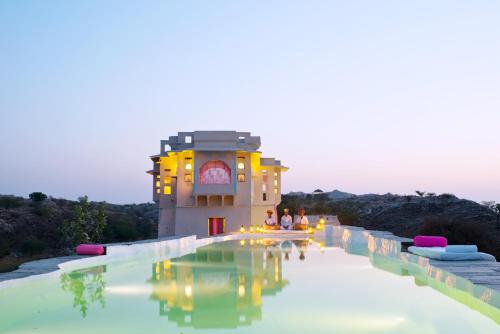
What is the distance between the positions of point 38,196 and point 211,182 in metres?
33.2

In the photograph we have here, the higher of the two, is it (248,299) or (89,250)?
(89,250)

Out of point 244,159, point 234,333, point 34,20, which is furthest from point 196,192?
point 234,333

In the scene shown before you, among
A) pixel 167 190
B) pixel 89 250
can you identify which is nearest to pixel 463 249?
pixel 89 250

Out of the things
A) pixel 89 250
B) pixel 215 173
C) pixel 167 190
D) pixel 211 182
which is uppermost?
pixel 215 173

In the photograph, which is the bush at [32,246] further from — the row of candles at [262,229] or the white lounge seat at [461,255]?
the white lounge seat at [461,255]

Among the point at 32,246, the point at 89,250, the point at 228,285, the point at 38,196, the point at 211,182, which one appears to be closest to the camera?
the point at 228,285

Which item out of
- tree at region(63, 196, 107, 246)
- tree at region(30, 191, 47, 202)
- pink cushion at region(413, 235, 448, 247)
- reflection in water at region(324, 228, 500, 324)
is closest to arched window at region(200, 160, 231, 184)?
tree at region(63, 196, 107, 246)

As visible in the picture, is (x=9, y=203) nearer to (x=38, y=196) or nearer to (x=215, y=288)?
(x=38, y=196)

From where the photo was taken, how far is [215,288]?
29.7 ft

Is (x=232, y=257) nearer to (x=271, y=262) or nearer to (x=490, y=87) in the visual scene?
(x=271, y=262)

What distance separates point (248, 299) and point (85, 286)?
3.36 metres

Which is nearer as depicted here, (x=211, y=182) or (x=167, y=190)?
(x=211, y=182)

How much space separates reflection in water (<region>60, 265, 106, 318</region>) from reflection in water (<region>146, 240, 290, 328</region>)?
987mm

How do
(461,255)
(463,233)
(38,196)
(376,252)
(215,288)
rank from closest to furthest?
1. (215,288)
2. (461,255)
3. (376,252)
4. (463,233)
5. (38,196)
